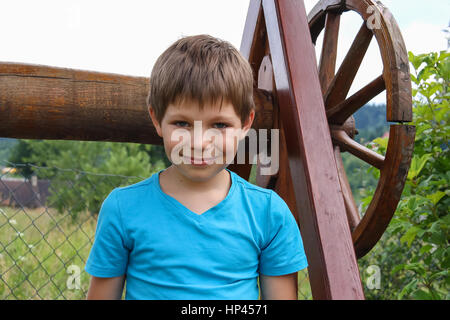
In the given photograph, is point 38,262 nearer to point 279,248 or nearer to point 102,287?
point 102,287

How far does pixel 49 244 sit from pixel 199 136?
231 cm

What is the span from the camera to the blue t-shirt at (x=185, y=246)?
1137mm

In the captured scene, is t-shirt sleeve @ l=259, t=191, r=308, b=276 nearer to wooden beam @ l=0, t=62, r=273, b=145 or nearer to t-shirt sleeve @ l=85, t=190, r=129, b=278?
t-shirt sleeve @ l=85, t=190, r=129, b=278

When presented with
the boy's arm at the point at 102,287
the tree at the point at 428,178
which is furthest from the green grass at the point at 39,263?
the boy's arm at the point at 102,287

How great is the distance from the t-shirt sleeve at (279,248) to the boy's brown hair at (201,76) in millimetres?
272

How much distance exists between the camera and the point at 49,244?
10.0ft

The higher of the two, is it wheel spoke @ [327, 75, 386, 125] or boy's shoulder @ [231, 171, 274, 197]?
wheel spoke @ [327, 75, 386, 125]

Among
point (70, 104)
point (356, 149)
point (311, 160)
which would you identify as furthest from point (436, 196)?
point (70, 104)

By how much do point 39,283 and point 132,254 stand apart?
8.51ft

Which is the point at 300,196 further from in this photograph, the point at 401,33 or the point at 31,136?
the point at 31,136

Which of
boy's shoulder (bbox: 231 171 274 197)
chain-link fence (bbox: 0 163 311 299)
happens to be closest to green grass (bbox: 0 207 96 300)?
chain-link fence (bbox: 0 163 311 299)

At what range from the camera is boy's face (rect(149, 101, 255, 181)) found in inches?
43.8

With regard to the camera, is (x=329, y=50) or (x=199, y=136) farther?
(x=329, y=50)

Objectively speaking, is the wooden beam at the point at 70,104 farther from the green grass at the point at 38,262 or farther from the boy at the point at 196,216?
the green grass at the point at 38,262
